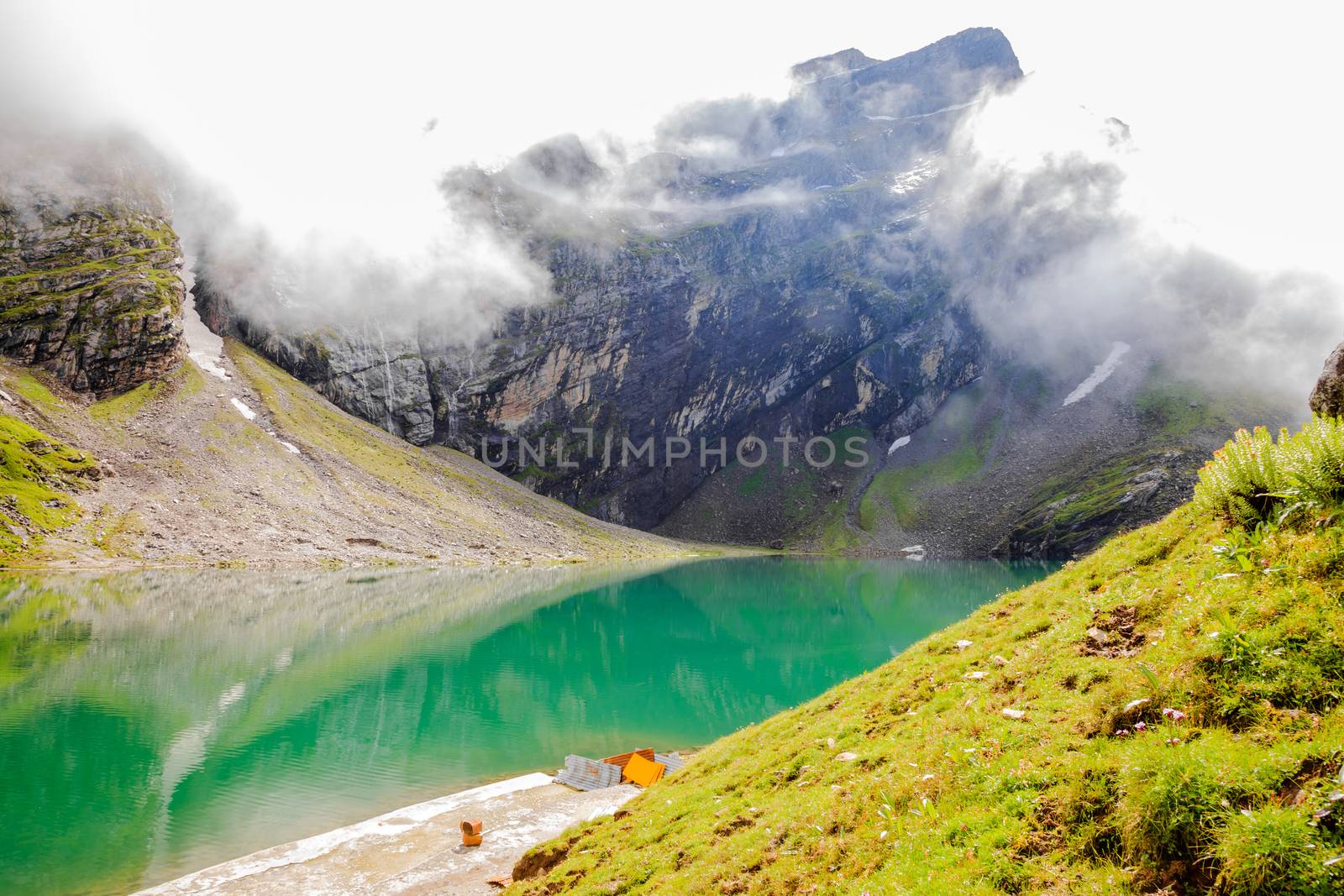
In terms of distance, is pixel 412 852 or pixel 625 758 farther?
pixel 625 758

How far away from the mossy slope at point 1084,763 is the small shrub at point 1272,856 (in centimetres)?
1

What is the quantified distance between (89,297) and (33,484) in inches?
2603

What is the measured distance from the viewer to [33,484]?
292 feet

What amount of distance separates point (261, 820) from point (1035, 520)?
167m

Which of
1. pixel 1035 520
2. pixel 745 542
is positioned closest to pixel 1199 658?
pixel 1035 520

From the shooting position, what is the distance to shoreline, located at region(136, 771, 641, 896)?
55.3ft

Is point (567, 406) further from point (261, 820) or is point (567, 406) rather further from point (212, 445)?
point (261, 820)

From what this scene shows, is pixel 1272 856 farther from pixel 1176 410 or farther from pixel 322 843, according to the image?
pixel 1176 410

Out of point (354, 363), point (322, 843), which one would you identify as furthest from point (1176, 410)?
point (354, 363)

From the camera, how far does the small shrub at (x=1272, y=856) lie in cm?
497

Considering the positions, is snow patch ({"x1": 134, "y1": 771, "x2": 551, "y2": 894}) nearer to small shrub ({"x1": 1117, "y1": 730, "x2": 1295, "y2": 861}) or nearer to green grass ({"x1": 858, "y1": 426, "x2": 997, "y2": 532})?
small shrub ({"x1": 1117, "y1": 730, "x2": 1295, "y2": 861})

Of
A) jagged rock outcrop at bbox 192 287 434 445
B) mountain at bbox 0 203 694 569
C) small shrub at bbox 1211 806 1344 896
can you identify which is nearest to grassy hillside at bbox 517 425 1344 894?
small shrub at bbox 1211 806 1344 896

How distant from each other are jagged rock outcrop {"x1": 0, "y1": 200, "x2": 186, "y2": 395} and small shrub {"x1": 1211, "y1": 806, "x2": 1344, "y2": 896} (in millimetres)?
160990

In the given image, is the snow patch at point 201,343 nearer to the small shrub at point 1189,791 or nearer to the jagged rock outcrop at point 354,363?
the jagged rock outcrop at point 354,363
